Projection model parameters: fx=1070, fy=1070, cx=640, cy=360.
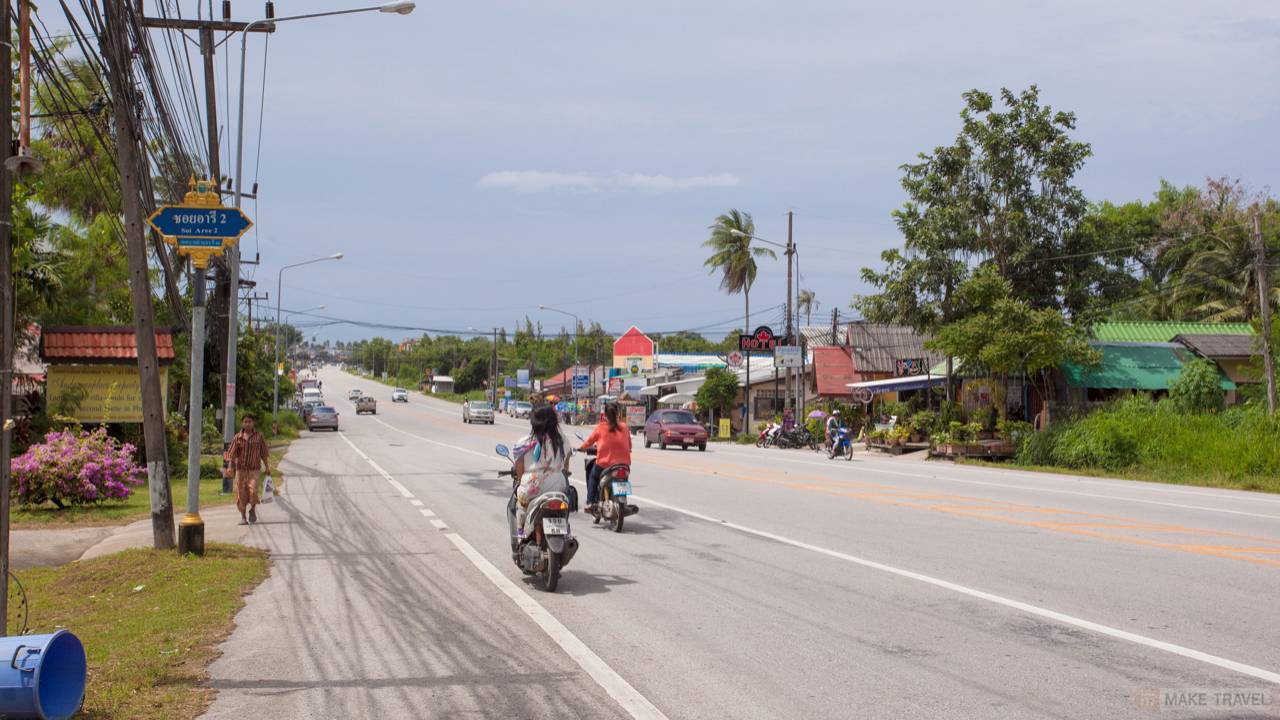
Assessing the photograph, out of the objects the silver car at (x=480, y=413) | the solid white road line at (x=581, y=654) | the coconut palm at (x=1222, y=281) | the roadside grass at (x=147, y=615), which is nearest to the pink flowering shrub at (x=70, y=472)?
the roadside grass at (x=147, y=615)

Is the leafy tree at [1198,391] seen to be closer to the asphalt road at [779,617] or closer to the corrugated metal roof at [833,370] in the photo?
the asphalt road at [779,617]

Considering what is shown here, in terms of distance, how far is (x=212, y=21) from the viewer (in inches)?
691

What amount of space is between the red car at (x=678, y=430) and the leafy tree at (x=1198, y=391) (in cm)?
1665

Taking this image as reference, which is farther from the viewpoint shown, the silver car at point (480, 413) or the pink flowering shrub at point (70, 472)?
the silver car at point (480, 413)

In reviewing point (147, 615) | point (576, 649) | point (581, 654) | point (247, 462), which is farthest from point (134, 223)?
point (581, 654)

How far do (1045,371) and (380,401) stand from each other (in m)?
103

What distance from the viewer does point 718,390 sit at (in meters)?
59.9

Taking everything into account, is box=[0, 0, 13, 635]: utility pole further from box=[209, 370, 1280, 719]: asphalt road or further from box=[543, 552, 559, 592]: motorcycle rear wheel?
box=[543, 552, 559, 592]: motorcycle rear wheel

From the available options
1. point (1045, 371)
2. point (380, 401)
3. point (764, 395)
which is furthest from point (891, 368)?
point (380, 401)

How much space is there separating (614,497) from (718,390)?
45.5 metres

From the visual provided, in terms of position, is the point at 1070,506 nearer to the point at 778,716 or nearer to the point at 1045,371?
the point at 778,716

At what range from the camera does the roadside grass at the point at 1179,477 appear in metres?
24.4

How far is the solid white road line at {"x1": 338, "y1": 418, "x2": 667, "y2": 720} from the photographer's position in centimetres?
611

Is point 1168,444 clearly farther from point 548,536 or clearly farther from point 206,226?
point 206,226
